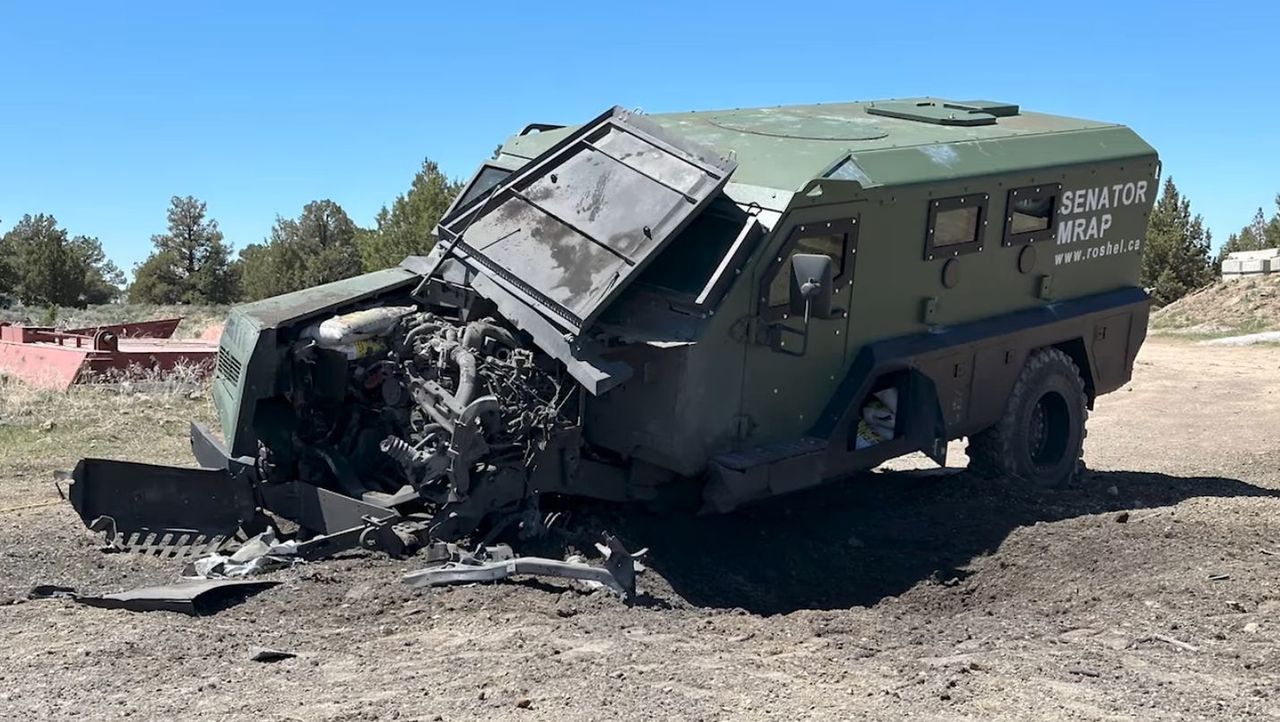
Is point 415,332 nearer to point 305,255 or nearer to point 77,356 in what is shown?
point 77,356

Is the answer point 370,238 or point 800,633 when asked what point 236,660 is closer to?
point 800,633

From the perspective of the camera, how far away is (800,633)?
6809 millimetres

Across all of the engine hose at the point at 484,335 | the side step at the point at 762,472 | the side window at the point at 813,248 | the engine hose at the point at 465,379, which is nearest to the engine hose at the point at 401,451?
the engine hose at the point at 465,379

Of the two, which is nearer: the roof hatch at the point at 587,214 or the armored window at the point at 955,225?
the roof hatch at the point at 587,214

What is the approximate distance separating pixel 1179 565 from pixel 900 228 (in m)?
2.66

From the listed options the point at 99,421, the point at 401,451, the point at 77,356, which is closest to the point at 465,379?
the point at 401,451

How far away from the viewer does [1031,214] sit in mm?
9828

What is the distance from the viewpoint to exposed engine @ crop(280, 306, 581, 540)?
7.74 metres

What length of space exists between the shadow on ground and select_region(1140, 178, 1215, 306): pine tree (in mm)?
28957

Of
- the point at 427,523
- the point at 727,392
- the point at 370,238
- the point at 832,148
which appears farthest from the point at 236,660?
the point at 370,238

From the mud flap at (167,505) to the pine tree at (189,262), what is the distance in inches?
1940

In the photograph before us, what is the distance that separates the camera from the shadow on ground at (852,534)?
26.6ft

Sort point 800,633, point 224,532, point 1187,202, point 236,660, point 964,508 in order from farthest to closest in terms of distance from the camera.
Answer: point 1187,202, point 964,508, point 224,532, point 800,633, point 236,660

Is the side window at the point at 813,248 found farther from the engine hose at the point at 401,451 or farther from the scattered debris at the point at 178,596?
the scattered debris at the point at 178,596
